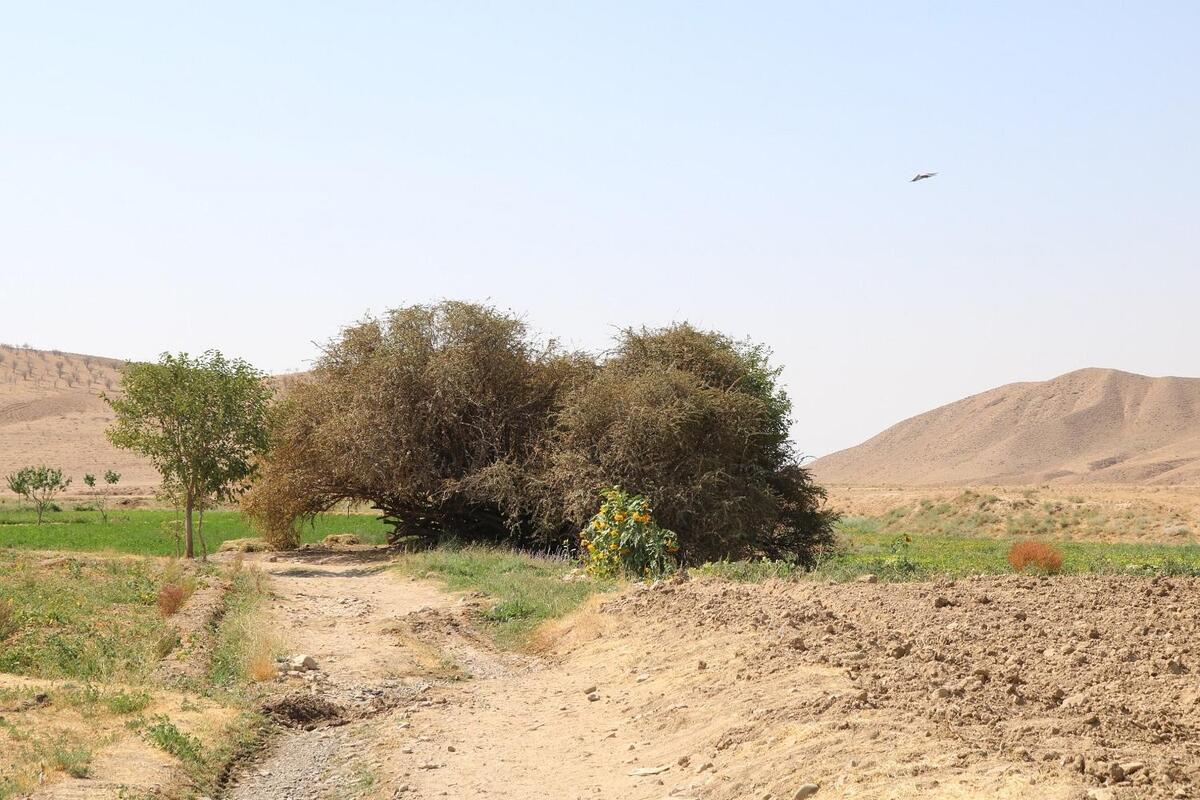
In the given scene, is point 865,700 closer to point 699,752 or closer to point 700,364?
point 699,752

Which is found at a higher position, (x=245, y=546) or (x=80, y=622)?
(x=80, y=622)

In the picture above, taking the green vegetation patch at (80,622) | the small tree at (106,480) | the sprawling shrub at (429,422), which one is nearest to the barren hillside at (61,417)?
the small tree at (106,480)

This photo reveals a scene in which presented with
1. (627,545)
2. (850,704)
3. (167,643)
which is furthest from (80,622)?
(850,704)

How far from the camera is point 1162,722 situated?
7.38 m

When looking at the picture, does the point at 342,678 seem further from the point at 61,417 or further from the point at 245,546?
the point at 61,417

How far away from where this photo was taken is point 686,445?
2673cm

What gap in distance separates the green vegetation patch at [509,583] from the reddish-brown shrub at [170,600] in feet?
14.7

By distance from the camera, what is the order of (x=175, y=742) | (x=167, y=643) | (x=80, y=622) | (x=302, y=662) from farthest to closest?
1. (x=80, y=622)
2. (x=167, y=643)
3. (x=302, y=662)
4. (x=175, y=742)

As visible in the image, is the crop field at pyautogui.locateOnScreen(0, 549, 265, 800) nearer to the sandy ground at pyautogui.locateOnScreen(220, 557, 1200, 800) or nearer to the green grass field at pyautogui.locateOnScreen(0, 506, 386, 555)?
the sandy ground at pyautogui.locateOnScreen(220, 557, 1200, 800)

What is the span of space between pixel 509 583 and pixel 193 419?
12.3 metres

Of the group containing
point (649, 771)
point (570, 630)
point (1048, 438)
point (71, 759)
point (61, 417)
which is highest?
point (61, 417)

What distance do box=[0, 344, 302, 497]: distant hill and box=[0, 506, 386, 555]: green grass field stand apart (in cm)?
1782

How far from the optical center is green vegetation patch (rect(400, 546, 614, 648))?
1702cm

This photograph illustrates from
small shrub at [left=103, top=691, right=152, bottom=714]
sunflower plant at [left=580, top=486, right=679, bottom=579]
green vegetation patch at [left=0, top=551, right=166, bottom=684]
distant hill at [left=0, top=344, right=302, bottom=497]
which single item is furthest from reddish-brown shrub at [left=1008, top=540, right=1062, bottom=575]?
distant hill at [left=0, top=344, right=302, bottom=497]
